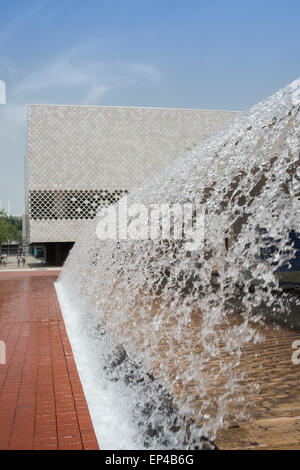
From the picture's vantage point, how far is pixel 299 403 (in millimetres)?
3166

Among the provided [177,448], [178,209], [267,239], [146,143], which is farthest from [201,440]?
[146,143]

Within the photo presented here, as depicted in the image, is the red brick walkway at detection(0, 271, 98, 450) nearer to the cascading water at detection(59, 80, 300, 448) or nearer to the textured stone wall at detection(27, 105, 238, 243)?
the cascading water at detection(59, 80, 300, 448)

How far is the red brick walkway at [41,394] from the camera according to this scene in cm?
269

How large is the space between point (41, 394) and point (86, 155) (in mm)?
24321

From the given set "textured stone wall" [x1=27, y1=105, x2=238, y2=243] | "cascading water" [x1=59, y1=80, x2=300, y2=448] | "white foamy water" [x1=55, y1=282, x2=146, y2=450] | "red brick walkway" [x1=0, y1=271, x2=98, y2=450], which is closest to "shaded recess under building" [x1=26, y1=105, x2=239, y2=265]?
"textured stone wall" [x1=27, y1=105, x2=238, y2=243]

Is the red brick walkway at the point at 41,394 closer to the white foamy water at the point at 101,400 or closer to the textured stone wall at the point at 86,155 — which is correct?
the white foamy water at the point at 101,400

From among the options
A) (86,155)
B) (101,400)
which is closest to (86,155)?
(86,155)

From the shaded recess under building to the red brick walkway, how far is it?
20.9m

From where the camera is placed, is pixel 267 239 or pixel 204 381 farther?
pixel 204 381

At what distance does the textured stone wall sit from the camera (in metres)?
26.4

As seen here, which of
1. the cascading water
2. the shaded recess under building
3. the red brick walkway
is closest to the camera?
the red brick walkway
